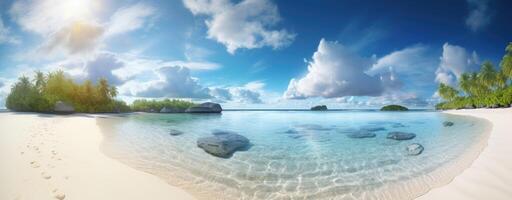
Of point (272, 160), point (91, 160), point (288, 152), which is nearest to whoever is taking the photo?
point (91, 160)

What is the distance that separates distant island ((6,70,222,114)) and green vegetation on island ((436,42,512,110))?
76.8m

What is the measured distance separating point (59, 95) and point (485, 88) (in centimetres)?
10220

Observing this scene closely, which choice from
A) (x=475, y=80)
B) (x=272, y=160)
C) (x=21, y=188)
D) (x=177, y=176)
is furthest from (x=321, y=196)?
(x=475, y=80)

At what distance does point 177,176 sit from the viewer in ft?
22.2

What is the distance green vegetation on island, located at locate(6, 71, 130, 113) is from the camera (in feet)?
124

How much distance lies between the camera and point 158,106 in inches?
3376

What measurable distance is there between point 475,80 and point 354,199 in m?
86.0

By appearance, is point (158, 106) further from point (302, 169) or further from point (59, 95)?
point (302, 169)

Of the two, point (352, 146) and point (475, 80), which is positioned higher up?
point (475, 80)

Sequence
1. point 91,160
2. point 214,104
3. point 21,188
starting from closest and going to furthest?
1. point 21,188
2. point 91,160
3. point 214,104

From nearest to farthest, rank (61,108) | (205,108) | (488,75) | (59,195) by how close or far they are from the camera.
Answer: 1. (59,195)
2. (61,108)
3. (488,75)
4. (205,108)

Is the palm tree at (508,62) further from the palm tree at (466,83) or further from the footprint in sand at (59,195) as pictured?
the footprint in sand at (59,195)

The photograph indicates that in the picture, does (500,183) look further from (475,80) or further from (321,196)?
(475,80)

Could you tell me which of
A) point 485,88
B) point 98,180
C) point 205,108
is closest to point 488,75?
point 485,88
